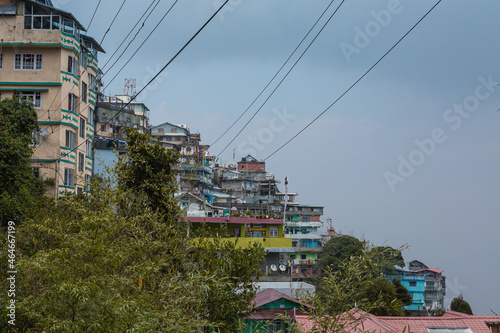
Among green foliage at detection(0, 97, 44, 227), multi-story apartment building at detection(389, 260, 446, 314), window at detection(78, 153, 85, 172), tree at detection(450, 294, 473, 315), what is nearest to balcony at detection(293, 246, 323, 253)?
multi-story apartment building at detection(389, 260, 446, 314)

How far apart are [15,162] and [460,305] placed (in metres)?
33.3

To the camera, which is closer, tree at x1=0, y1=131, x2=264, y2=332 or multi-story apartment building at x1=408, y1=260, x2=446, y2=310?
tree at x1=0, y1=131, x2=264, y2=332

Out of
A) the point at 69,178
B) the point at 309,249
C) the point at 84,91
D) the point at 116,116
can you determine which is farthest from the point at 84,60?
the point at 309,249

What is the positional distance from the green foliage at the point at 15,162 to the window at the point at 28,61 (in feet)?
19.4

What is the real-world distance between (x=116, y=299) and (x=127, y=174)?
5.05 meters

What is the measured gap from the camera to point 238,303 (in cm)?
1040

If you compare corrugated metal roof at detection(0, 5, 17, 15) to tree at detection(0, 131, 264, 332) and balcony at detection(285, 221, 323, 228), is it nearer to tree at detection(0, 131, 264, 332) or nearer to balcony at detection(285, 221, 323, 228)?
tree at detection(0, 131, 264, 332)

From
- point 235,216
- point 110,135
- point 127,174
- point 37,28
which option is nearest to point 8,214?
point 127,174

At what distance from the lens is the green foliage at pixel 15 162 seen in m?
16.0

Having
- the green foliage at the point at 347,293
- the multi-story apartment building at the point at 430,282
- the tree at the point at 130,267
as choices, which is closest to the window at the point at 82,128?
the tree at the point at 130,267

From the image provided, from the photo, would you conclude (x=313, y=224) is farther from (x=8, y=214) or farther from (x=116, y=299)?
(x=116, y=299)

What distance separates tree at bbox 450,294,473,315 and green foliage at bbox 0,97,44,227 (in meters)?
31.4

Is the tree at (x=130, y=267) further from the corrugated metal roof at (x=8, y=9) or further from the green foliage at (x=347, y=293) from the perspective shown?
the corrugated metal roof at (x=8, y=9)

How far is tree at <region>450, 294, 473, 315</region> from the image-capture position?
3859 centimetres
